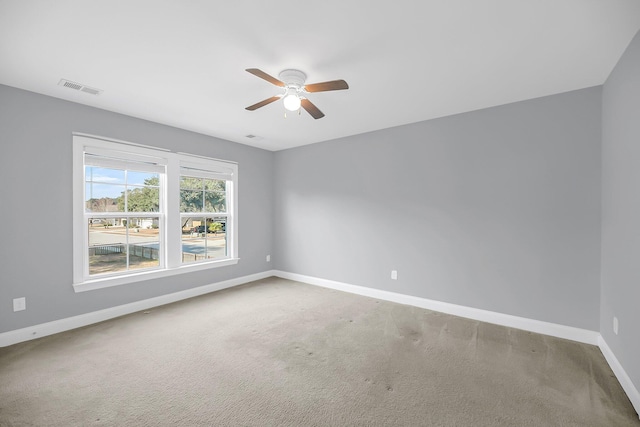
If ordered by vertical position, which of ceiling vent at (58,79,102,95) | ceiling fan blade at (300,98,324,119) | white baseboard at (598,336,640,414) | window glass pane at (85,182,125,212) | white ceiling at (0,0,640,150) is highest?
white ceiling at (0,0,640,150)

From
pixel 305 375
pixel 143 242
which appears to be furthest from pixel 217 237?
pixel 305 375

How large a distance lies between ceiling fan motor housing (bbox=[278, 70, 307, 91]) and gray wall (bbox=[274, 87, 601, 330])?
202cm

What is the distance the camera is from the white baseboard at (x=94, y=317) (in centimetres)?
278

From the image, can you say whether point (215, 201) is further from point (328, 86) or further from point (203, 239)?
point (328, 86)

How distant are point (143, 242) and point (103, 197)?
749mm

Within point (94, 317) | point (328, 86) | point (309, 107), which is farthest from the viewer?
point (94, 317)

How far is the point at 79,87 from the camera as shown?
2.78 m

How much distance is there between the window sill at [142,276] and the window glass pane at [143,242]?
0.16 m

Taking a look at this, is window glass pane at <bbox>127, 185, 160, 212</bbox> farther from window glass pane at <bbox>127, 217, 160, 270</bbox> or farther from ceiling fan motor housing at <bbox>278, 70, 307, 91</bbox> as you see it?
ceiling fan motor housing at <bbox>278, 70, 307, 91</bbox>

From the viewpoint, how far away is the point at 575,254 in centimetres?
285

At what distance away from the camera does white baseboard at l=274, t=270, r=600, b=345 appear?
284 centimetres

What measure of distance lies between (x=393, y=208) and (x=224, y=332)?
274 centimetres

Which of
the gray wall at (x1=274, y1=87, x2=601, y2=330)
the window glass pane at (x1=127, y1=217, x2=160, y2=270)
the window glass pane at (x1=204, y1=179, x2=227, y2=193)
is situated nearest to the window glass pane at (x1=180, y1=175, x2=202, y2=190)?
the window glass pane at (x1=204, y1=179, x2=227, y2=193)

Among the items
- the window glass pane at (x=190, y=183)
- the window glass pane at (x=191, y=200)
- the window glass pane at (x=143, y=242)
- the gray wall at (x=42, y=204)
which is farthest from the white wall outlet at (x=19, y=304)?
the window glass pane at (x=190, y=183)
